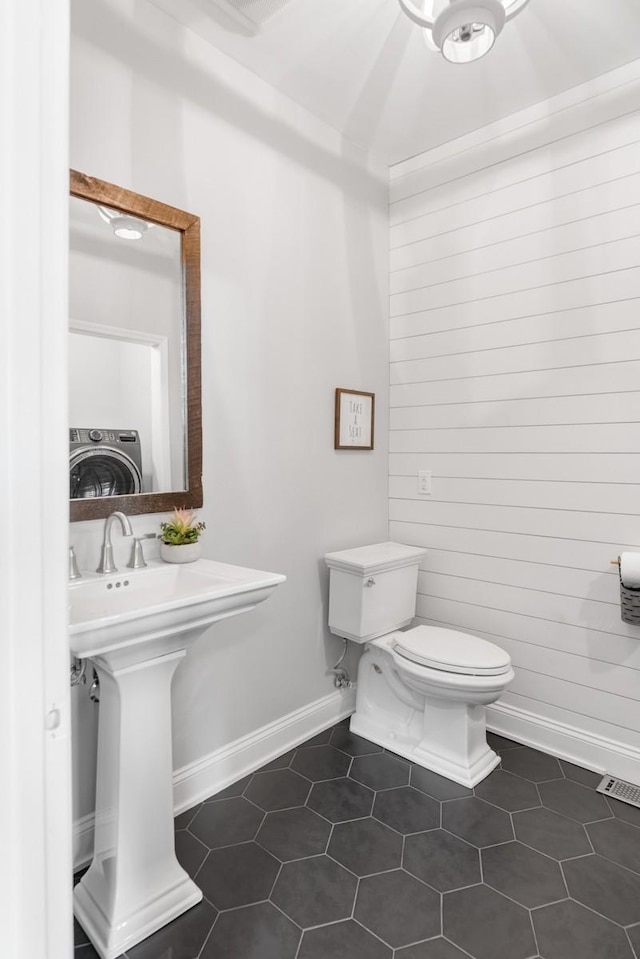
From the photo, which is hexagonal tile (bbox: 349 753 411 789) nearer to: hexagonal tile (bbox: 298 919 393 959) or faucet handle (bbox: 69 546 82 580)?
hexagonal tile (bbox: 298 919 393 959)

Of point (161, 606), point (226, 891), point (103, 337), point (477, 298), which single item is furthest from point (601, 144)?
point (226, 891)

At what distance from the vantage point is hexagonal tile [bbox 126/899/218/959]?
1.37 m

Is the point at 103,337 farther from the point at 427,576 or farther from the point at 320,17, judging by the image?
the point at 427,576

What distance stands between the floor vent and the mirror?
186cm

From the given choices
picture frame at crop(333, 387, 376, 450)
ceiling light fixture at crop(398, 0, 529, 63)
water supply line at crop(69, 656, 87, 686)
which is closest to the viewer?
ceiling light fixture at crop(398, 0, 529, 63)

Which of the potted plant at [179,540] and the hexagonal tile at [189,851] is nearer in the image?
the hexagonal tile at [189,851]

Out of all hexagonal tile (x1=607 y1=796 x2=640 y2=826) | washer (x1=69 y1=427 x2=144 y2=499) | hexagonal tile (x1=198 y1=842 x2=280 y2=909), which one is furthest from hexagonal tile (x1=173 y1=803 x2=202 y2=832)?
hexagonal tile (x1=607 y1=796 x2=640 y2=826)

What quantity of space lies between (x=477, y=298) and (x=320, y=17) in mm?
1233

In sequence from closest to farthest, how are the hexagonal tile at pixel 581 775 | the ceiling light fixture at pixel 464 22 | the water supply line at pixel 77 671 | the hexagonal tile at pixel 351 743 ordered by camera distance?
the ceiling light fixture at pixel 464 22, the water supply line at pixel 77 671, the hexagonal tile at pixel 581 775, the hexagonal tile at pixel 351 743

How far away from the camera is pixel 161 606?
129 cm

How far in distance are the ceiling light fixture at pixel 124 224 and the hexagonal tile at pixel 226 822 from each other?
195 cm

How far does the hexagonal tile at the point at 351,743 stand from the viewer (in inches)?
91.2

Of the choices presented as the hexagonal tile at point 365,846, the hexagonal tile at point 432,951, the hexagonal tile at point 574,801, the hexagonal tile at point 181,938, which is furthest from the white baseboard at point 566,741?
the hexagonal tile at point 181,938

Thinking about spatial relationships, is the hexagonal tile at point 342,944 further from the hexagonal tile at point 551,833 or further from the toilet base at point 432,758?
the toilet base at point 432,758
